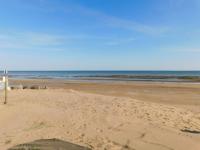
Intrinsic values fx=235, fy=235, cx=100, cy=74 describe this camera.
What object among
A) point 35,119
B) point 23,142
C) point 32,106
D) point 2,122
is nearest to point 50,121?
point 35,119

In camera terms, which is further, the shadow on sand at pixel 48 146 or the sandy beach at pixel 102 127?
the sandy beach at pixel 102 127

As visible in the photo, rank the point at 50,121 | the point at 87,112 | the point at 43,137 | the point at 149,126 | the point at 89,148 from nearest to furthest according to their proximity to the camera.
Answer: the point at 89,148 < the point at 43,137 < the point at 149,126 < the point at 50,121 < the point at 87,112

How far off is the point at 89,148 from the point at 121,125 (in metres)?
1.94

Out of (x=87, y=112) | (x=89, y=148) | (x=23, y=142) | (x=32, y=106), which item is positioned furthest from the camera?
(x=32, y=106)

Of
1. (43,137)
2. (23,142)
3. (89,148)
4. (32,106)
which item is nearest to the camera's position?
(89,148)

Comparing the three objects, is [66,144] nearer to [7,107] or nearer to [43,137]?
[43,137]

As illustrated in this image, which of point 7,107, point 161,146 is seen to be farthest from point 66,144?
point 7,107

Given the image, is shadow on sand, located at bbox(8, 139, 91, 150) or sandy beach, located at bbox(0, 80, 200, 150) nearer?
shadow on sand, located at bbox(8, 139, 91, 150)

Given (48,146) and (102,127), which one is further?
(102,127)

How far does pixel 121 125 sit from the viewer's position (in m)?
6.48

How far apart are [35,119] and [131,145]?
335 cm

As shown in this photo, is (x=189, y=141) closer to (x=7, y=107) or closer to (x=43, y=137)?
(x=43, y=137)

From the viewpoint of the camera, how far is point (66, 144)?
4.90 m

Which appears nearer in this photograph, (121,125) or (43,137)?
(43,137)
